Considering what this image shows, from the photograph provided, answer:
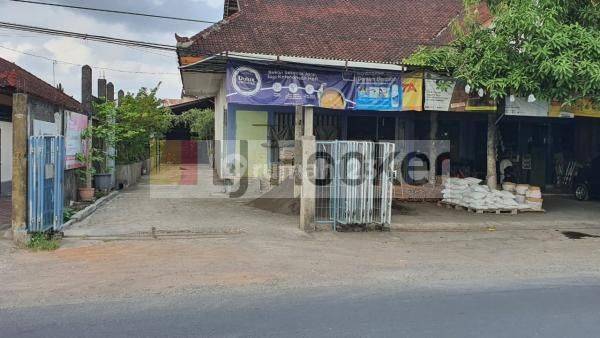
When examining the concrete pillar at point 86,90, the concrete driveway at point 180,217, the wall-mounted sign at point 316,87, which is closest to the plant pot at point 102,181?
the concrete driveway at point 180,217

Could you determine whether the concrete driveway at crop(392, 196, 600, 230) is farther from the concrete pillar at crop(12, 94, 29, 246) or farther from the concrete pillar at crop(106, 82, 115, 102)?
the concrete pillar at crop(106, 82, 115, 102)

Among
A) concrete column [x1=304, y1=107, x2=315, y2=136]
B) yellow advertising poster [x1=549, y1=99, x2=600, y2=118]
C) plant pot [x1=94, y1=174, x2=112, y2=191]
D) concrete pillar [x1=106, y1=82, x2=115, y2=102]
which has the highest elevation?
concrete pillar [x1=106, y1=82, x2=115, y2=102]

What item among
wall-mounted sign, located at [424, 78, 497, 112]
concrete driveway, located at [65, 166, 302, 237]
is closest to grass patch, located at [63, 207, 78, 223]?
concrete driveway, located at [65, 166, 302, 237]

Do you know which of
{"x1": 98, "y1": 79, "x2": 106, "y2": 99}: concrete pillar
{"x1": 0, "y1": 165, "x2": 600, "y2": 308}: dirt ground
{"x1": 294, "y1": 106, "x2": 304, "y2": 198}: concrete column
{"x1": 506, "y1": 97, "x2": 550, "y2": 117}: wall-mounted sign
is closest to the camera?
{"x1": 0, "y1": 165, "x2": 600, "y2": 308}: dirt ground

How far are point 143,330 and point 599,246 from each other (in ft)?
28.3

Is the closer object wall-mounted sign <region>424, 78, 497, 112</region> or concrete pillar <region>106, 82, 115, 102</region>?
wall-mounted sign <region>424, 78, 497, 112</region>

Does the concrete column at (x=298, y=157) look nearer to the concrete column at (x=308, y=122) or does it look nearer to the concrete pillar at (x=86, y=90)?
the concrete column at (x=308, y=122)

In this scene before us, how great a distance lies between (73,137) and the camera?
12914 mm

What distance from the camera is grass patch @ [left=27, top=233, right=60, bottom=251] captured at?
8.30 meters

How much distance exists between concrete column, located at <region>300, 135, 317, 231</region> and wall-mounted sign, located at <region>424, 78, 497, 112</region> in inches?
150

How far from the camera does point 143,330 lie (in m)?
4.77

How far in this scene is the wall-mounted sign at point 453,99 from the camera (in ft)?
→ 41.0

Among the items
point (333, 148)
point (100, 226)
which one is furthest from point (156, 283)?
point (333, 148)

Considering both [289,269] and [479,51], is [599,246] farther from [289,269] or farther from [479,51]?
[289,269]
